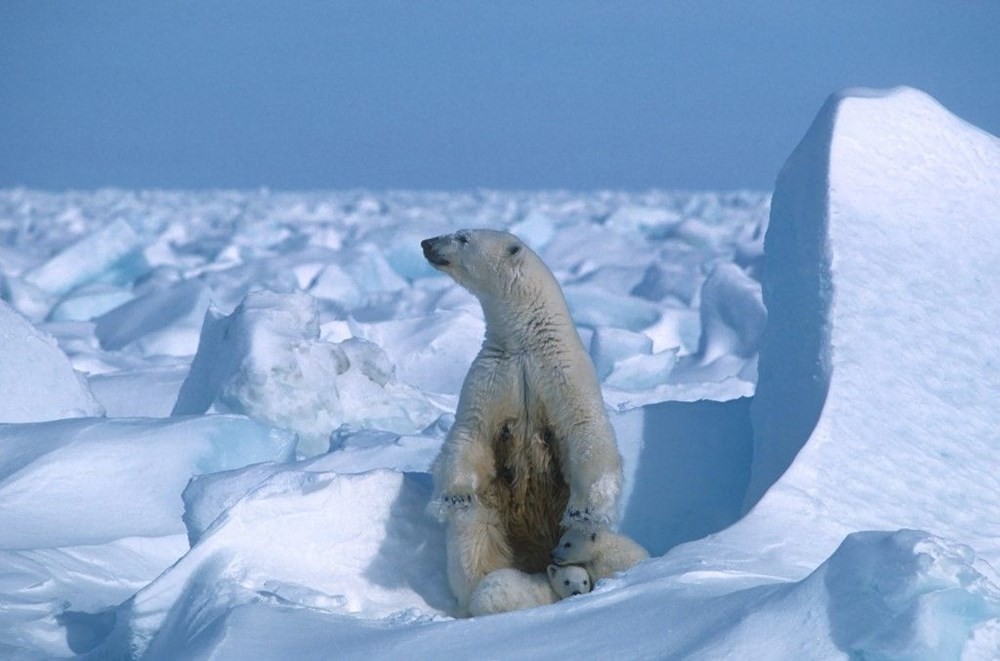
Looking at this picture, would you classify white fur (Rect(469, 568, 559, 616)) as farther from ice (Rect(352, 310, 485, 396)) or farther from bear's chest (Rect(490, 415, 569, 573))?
ice (Rect(352, 310, 485, 396))

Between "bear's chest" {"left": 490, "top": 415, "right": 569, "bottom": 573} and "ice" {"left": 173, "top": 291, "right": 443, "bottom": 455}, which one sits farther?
"ice" {"left": 173, "top": 291, "right": 443, "bottom": 455}

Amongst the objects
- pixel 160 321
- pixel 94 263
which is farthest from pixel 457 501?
pixel 94 263

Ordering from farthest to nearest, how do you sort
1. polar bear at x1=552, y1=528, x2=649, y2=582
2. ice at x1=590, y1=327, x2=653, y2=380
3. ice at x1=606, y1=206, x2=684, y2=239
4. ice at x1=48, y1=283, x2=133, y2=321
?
ice at x1=606, y1=206, x2=684, y2=239
ice at x1=48, y1=283, x2=133, y2=321
ice at x1=590, y1=327, x2=653, y2=380
polar bear at x1=552, y1=528, x2=649, y2=582

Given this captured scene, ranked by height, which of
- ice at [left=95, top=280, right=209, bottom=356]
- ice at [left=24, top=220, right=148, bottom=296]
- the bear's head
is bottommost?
ice at [left=24, top=220, right=148, bottom=296]

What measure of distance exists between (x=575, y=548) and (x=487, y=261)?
0.71 metres

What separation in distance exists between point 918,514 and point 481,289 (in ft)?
3.52

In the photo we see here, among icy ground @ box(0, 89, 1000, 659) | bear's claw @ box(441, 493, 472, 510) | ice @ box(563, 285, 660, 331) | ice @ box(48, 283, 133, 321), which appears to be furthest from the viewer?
ice @ box(48, 283, 133, 321)

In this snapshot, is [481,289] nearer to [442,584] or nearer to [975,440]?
[442,584]

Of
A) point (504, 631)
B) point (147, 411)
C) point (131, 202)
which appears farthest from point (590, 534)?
point (131, 202)

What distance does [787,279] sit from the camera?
3.09 meters

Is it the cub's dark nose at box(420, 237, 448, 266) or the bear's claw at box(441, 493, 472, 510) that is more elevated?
the cub's dark nose at box(420, 237, 448, 266)

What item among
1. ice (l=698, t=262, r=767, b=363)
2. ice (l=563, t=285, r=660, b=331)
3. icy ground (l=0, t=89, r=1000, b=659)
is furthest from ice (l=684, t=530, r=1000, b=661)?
ice (l=563, t=285, r=660, b=331)

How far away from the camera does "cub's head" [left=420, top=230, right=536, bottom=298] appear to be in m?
2.78

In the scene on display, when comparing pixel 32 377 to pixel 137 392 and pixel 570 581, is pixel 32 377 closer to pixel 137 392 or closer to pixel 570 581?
pixel 137 392
